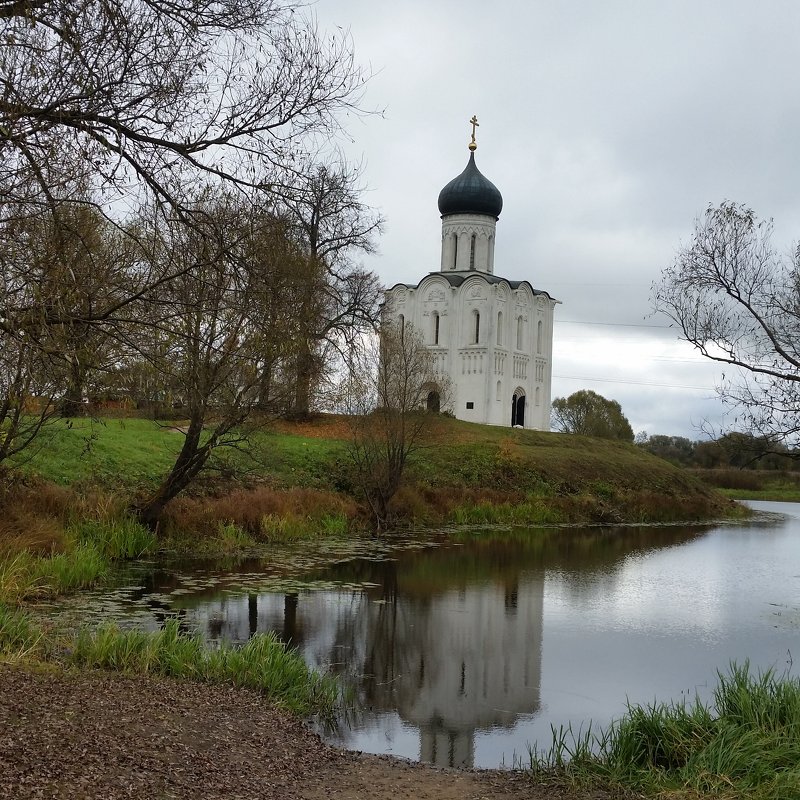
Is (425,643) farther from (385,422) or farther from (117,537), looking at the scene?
(385,422)

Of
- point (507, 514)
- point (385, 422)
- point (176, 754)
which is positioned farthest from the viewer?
point (507, 514)

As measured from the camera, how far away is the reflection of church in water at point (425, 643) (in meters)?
8.83

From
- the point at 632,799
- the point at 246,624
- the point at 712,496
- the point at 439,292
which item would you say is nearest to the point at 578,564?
the point at 246,624

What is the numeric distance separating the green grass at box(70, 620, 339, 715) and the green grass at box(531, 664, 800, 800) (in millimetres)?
2088

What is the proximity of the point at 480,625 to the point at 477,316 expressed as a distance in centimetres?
3660

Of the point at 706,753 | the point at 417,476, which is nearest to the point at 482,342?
the point at 417,476

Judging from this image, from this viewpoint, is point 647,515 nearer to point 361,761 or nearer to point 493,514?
point 493,514

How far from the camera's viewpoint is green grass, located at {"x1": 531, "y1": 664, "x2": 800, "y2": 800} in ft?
19.8

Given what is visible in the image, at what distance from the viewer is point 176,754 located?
5812 millimetres

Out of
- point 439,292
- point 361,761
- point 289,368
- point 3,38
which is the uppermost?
point 439,292

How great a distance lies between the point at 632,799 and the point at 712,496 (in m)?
37.6

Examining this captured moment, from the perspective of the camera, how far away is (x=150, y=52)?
6.84 metres

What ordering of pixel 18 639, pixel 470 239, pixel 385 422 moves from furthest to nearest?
1. pixel 470 239
2. pixel 385 422
3. pixel 18 639

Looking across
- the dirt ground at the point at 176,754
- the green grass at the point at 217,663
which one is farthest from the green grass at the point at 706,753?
the green grass at the point at 217,663
